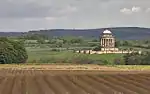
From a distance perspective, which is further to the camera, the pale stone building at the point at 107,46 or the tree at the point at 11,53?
the pale stone building at the point at 107,46

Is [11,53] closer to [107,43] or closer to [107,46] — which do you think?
[107,46]

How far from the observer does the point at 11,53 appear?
108125 mm

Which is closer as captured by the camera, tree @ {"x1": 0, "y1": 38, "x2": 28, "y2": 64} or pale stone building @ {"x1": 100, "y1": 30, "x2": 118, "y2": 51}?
tree @ {"x1": 0, "y1": 38, "x2": 28, "y2": 64}

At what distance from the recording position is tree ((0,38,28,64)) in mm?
106688

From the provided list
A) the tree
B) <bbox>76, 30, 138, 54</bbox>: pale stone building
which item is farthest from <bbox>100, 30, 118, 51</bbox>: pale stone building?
the tree

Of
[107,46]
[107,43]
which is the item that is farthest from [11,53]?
[107,43]

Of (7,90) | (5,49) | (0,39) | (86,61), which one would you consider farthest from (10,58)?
(7,90)

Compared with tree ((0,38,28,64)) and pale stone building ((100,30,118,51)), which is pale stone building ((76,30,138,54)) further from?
tree ((0,38,28,64))

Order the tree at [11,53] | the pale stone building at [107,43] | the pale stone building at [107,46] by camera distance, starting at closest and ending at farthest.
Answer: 1. the tree at [11,53]
2. the pale stone building at [107,46]
3. the pale stone building at [107,43]

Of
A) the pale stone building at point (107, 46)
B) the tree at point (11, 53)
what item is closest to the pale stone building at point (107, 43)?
the pale stone building at point (107, 46)

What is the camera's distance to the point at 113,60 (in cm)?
13238

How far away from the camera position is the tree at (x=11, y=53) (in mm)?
106688

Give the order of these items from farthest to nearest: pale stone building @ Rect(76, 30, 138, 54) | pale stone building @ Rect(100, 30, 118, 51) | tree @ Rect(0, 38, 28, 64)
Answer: pale stone building @ Rect(100, 30, 118, 51)
pale stone building @ Rect(76, 30, 138, 54)
tree @ Rect(0, 38, 28, 64)

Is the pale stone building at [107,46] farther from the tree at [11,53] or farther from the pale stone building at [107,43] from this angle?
the tree at [11,53]
